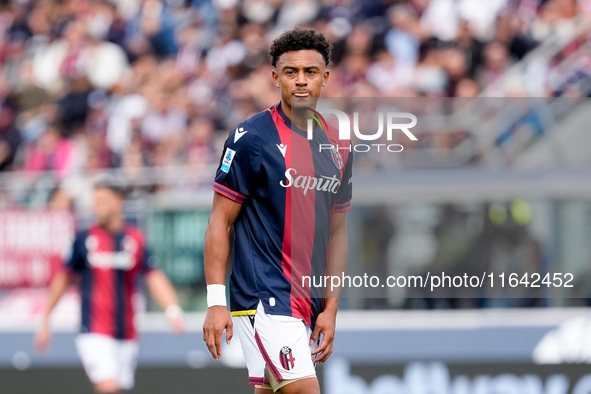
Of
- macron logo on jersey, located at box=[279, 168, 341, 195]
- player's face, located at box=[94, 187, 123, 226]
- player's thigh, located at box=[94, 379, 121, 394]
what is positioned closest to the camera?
macron logo on jersey, located at box=[279, 168, 341, 195]

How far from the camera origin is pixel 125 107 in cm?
1058

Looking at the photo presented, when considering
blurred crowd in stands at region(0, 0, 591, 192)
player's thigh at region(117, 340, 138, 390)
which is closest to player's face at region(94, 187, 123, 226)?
player's thigh at region(117, 340, 138, 390)

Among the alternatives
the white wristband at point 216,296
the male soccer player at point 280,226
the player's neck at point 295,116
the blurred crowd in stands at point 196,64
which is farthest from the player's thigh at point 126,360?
the player's neck at point 295,116

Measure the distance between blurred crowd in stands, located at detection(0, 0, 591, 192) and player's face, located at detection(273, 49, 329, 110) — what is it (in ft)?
19.1

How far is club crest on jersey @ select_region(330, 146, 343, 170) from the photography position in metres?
3.59

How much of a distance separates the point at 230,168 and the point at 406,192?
4469 mm

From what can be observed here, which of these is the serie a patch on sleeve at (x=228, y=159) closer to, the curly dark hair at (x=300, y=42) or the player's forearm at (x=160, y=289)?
the curly dark hair at (x=300, y=42)

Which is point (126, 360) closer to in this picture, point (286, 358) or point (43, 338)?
point (43, 338)

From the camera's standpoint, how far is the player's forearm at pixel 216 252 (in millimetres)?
3381

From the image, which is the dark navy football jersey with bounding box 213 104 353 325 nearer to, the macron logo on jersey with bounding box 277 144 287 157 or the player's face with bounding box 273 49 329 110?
the macron logo on jersey with bounding box 277 144 287 157

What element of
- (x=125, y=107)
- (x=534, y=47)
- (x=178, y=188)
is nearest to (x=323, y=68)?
(x=178, y=188)

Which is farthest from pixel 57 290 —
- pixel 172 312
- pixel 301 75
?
pixel 301 75

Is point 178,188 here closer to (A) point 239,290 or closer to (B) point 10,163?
(B) point 10,163

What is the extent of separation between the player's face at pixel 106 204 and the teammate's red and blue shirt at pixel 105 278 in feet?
0.33
